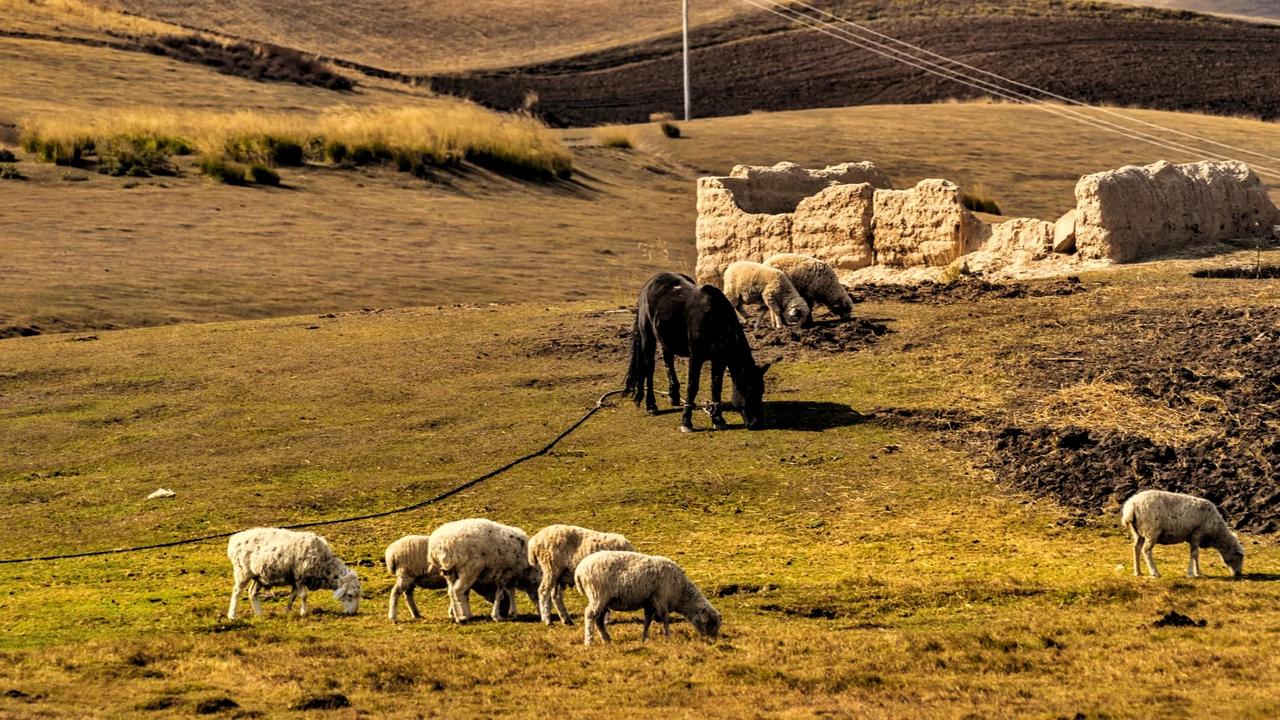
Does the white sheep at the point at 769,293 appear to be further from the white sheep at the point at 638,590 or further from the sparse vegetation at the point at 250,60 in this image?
the sparse vegetation at the point at 250,60

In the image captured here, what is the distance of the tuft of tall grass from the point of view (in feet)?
141

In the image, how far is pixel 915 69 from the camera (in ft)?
318

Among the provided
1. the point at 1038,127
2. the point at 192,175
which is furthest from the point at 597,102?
the point at 192,175

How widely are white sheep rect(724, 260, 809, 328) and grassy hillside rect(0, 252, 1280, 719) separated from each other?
4.61 feet

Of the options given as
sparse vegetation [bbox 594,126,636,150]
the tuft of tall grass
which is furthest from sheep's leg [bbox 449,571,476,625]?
sparse vegetation [bbox 594,126,636,150]

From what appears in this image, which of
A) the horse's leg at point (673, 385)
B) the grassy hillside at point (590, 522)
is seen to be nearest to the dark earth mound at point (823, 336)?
the grassy hillside at point (590, 522)

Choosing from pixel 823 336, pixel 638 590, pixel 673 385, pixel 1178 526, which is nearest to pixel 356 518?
pixel 638 590

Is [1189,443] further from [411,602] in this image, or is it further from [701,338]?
[411,602]

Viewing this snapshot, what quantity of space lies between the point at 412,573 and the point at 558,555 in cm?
125

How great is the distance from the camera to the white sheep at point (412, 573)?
13.4 meters

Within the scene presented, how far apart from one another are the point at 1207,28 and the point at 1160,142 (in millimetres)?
42768

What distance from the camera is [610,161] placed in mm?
54594

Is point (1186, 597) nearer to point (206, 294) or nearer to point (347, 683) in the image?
point (347, 683)

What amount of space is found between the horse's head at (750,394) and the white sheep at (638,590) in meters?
8.09
